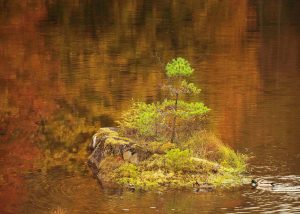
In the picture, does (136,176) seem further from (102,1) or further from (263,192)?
(102,1)

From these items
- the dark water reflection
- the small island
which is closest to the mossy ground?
the small island

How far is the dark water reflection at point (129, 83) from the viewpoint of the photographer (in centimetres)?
2811

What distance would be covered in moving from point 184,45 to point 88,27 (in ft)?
34.9

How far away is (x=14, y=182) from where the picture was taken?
2972 cm

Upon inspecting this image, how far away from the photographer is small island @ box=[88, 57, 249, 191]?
2958cm

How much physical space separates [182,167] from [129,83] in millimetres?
16898

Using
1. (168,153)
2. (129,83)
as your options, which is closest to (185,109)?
(168,153)

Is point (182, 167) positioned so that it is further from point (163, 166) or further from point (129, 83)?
point (129, 83)

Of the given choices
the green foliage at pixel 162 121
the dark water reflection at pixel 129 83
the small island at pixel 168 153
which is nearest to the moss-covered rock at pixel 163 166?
the small island at pixel 168 153

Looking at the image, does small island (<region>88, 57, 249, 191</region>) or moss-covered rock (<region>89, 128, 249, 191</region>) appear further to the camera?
small island (<region>88, 57, 249, 191</region>)

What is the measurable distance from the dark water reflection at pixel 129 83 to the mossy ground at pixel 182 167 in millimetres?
790

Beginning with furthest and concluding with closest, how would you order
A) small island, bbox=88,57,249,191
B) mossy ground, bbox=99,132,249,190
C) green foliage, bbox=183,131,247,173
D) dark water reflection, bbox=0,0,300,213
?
1. green foliage, bbox=183,131,247,173
2. small island, bbox=88,57,249,191
3. mossy ground, bbox=99,132,249,190
4. dark water reflection, bbox=0,0,300,213

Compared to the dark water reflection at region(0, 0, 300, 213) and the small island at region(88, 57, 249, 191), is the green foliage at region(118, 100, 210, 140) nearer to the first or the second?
the small island at region(88, 57, 249, 191)

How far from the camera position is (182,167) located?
2998cm
